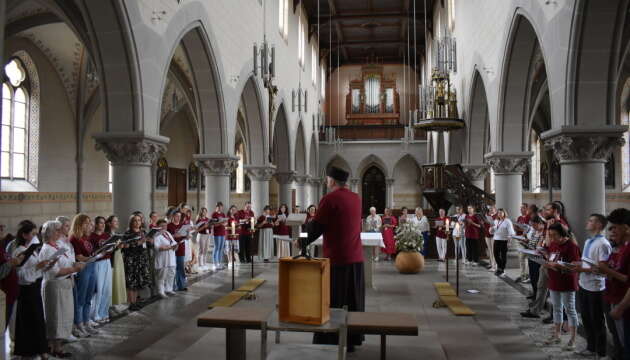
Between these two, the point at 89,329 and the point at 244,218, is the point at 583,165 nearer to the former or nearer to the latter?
the point at 89,329

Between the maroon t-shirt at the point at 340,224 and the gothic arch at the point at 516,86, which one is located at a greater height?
the gothic arch at the point at 516,86

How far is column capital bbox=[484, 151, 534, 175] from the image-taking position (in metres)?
12.6

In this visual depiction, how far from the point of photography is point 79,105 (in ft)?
53.9

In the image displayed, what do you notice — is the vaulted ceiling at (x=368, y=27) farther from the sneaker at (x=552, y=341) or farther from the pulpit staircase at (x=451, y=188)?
the sneaker at (x=552, y=341)

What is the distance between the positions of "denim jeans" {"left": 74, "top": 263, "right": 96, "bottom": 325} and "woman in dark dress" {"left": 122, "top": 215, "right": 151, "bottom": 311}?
110 cm

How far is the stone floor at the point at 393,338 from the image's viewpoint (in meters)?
5.69

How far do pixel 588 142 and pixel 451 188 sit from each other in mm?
8732

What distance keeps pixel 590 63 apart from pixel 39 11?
39.1 feet

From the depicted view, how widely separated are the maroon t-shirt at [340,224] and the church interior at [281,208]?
0.07ft

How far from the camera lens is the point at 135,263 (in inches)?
316

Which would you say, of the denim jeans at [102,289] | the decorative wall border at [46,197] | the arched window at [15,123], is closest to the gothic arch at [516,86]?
the denim jeans at [102,289]

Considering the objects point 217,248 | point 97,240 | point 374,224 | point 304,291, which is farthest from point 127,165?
point 374,224

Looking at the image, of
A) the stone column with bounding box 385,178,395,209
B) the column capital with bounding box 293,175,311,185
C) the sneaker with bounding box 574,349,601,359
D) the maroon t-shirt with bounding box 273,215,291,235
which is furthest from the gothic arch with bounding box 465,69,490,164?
the stone column with bounding box 385,178,395,209

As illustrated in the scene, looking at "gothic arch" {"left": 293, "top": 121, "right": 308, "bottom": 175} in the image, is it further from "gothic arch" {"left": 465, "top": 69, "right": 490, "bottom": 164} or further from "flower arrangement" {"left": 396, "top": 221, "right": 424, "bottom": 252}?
"flower arrangement" {"left": 396, "top": 221, "right": 424, "bottom": 252}
